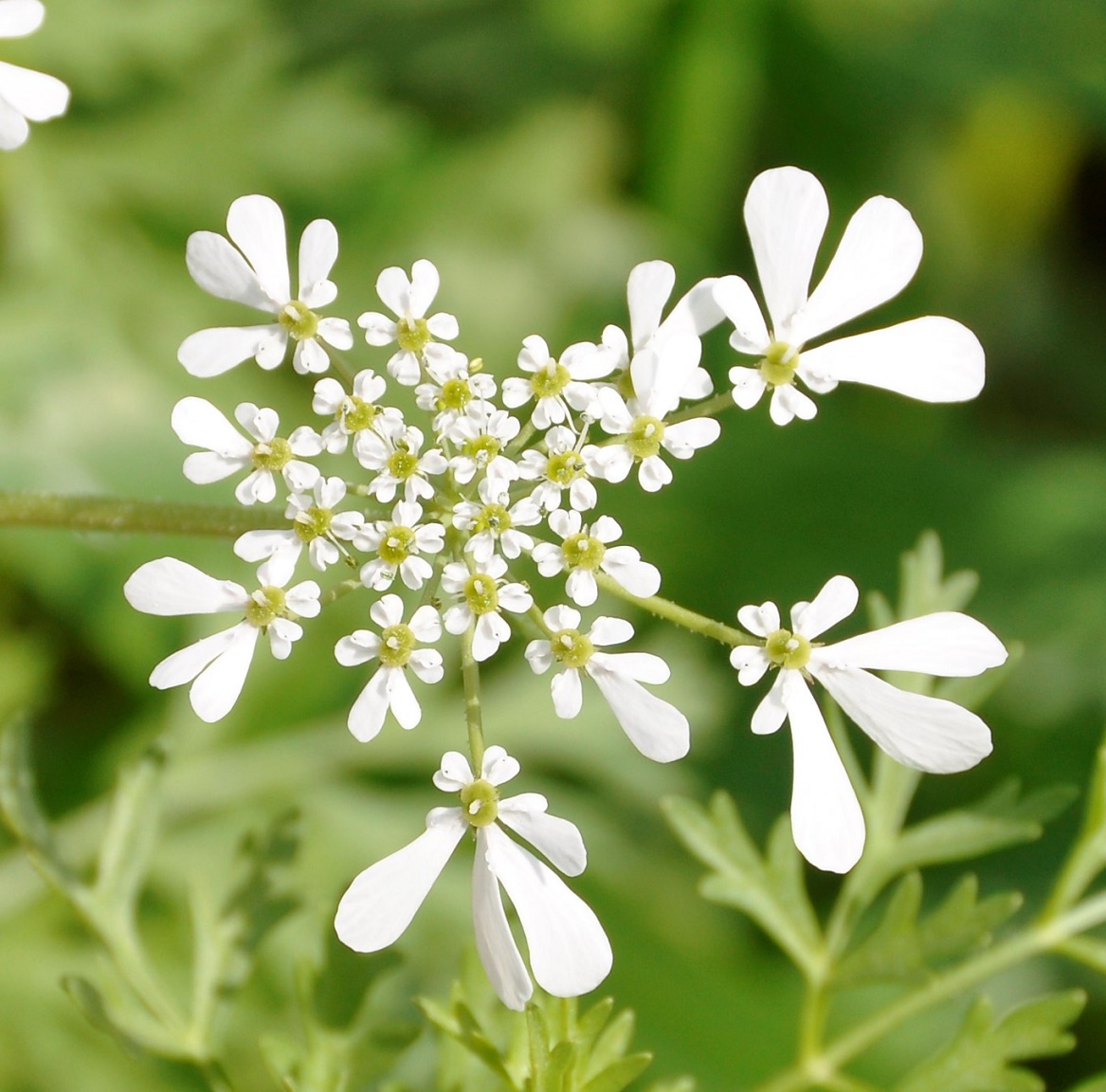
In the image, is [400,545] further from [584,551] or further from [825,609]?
[825,609]

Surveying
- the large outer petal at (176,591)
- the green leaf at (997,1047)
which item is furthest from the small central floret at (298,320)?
the green leaf at (997,1047)

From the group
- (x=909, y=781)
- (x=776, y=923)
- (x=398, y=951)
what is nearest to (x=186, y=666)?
(x=398, y=951)

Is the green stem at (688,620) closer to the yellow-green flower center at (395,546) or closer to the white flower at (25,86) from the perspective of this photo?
the yellow-green flower center at (395,546)

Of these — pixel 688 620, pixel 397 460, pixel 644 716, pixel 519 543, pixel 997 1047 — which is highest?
pixel 397 460

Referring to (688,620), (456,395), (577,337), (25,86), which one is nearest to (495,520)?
(456,395)

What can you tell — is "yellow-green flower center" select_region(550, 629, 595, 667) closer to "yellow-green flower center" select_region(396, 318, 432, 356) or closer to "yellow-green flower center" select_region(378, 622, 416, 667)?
"yellow-green flower center" select_region(378, 622, 416, 667)

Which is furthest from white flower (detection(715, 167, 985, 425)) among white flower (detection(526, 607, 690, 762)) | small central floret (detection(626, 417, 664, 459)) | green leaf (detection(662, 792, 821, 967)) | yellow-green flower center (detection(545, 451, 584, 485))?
green leaf (detection(662, 792, 821, 967))
